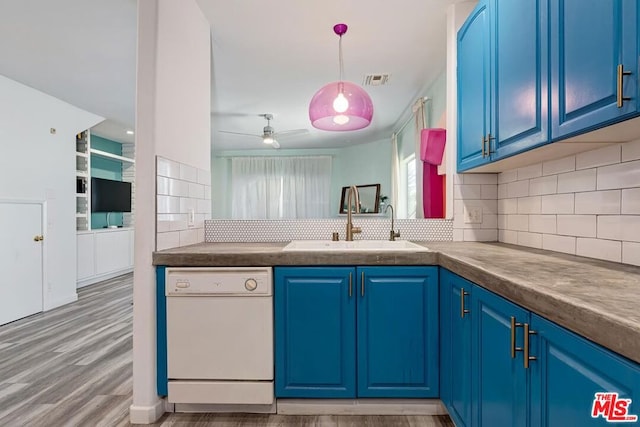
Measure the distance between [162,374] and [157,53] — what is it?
1607 millimetres

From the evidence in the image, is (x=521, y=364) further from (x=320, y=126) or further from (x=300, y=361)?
(x=320, y=126)

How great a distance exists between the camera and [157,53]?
5.52ft

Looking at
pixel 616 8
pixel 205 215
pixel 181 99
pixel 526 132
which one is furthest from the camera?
pixel 205 215

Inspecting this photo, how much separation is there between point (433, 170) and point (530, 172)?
0.71 meters

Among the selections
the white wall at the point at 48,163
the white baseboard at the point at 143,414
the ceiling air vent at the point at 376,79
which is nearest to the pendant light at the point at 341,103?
the ceiling air vent at the point at 376,79

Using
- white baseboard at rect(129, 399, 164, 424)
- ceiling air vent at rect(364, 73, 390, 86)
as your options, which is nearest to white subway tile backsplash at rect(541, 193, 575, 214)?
ceiling air vent at rect(364, 73, 390, 86)

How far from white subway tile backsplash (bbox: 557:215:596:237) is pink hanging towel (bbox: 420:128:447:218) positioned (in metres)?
0.86

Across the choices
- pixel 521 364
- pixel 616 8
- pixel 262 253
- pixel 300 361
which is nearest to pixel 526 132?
pixel 616 8

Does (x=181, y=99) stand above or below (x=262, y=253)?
above

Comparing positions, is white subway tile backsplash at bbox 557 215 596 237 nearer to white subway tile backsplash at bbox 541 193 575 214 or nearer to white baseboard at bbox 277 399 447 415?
white subway tile backsplash at bbox 541 193 575 214

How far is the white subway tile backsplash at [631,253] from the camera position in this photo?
1.20 metres

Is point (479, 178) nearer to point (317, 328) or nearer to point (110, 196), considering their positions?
point (317, 328)

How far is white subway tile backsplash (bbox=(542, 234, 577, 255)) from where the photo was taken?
1512 millimetres

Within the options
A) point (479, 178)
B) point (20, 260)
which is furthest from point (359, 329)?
point (20, 260)
